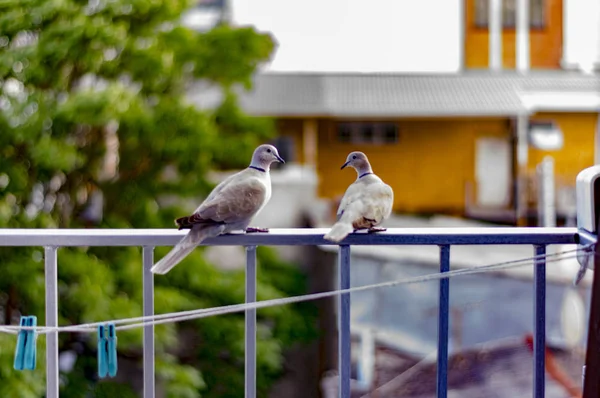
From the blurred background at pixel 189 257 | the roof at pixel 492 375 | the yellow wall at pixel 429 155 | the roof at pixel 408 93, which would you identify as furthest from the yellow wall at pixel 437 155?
the roof at pixel 492 375

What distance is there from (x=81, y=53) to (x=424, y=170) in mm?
5929

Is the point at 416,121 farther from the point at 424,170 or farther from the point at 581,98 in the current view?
the point at 581,98

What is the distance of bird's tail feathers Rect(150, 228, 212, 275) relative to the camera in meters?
0.92

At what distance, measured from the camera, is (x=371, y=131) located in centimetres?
934

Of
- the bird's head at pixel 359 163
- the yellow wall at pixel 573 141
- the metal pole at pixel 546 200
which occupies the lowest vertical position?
the metal pole at pixel 546 200

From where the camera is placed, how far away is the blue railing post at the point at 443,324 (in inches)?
39.5

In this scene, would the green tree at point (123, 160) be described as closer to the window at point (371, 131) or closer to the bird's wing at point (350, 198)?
the bird's wing at point (350, 198)

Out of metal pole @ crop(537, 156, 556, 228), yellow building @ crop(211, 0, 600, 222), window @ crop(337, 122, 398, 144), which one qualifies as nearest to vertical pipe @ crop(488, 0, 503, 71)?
yellow building @ crop(211, 0, 600, 222)

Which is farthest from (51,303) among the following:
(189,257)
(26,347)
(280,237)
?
(189,257)

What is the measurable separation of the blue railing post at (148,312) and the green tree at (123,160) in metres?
2.71

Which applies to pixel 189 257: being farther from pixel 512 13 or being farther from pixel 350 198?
pixel 512 13

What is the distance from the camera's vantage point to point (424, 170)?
9383 millimetres

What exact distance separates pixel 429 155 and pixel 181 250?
867cm

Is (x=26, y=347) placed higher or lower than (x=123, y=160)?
lower
